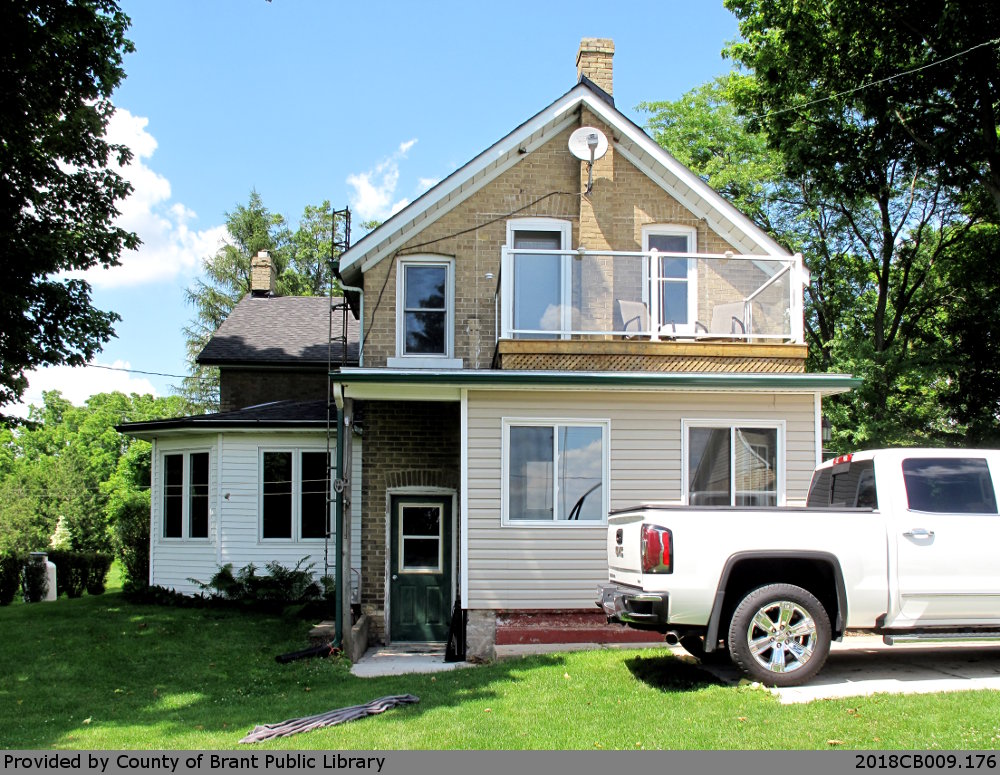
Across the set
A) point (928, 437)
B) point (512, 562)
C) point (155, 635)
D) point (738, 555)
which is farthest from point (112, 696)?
point (928, 437)

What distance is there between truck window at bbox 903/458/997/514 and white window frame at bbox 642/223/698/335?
4920 mm

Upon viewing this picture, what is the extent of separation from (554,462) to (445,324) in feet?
12.2

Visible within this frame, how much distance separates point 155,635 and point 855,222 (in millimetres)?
23037

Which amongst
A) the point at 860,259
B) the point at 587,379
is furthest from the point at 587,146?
the point at 860,259

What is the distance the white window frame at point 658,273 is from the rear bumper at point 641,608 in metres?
5.31

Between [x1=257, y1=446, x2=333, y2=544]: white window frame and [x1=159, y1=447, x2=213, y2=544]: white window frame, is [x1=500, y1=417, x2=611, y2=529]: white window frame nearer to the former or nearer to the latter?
[x1=257, y1=446, x2=333, y2=544]: white window frame

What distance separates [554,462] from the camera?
11758 mm

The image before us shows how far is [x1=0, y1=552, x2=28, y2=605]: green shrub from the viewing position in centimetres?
1948

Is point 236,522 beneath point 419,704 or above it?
above

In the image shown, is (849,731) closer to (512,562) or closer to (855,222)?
(512,562)

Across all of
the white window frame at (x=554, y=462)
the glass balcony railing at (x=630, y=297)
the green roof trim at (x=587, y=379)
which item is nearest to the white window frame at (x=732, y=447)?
the green roof trim at (x=587, y=379)

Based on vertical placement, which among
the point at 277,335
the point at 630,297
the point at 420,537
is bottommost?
the point at 420,537

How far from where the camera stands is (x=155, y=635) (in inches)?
516

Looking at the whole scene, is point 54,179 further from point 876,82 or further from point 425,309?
point 876,82
